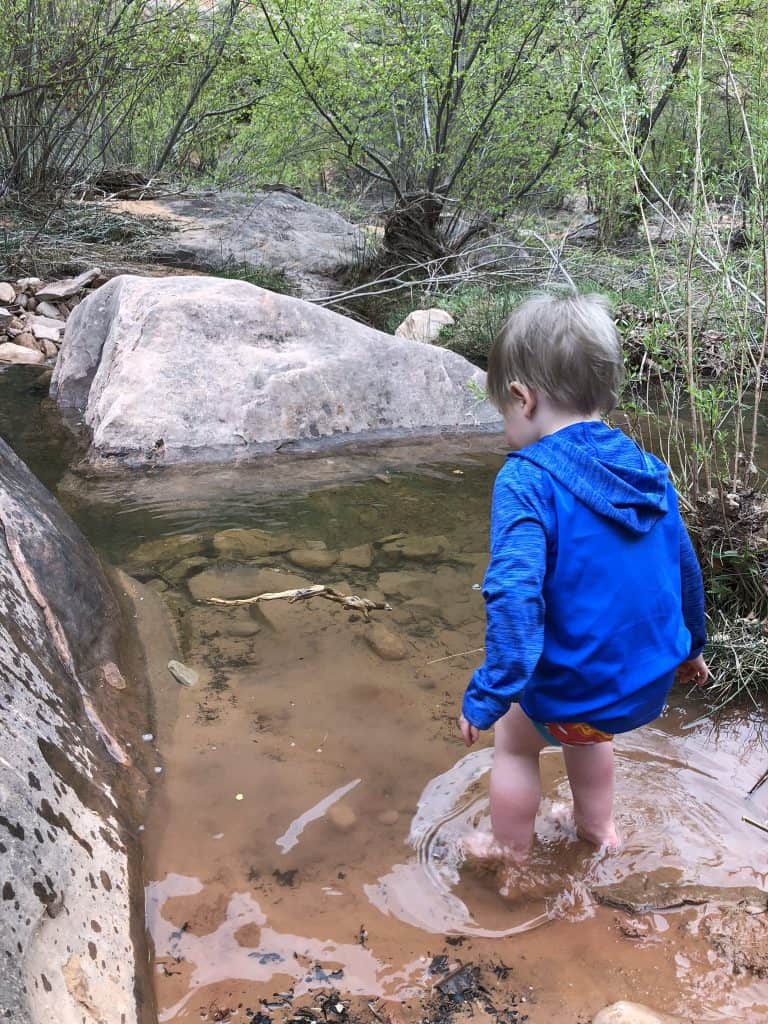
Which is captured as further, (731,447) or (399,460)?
(399,460)

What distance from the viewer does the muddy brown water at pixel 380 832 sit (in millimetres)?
1562

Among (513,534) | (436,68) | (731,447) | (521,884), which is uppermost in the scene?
(436,68)

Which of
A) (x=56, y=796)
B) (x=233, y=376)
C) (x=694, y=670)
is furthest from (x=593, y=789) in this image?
(x=233, y=376)

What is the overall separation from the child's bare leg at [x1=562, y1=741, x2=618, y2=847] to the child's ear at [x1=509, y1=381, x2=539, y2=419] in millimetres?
727

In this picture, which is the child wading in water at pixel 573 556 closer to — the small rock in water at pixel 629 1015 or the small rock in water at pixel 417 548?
the small rock in water at pixel 629 1015

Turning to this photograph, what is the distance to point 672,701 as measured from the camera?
252 centimetres

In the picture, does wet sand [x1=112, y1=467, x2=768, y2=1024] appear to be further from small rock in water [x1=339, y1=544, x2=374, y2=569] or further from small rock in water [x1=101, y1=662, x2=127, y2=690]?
small rock in water [x1=339, y1=544, x2=374, y2=569]

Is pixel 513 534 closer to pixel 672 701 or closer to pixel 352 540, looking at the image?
pixel 672 701

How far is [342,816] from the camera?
6.57 feet

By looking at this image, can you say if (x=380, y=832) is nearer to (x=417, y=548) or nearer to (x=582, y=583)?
(x=582, y=583)

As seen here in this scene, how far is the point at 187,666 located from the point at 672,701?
1.46 m

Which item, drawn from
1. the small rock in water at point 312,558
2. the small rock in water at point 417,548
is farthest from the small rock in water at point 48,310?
the small rock in water at point 417,548

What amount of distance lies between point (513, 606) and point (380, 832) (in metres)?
0.72

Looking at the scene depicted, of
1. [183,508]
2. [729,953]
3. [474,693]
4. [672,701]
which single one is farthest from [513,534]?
[183,508]
